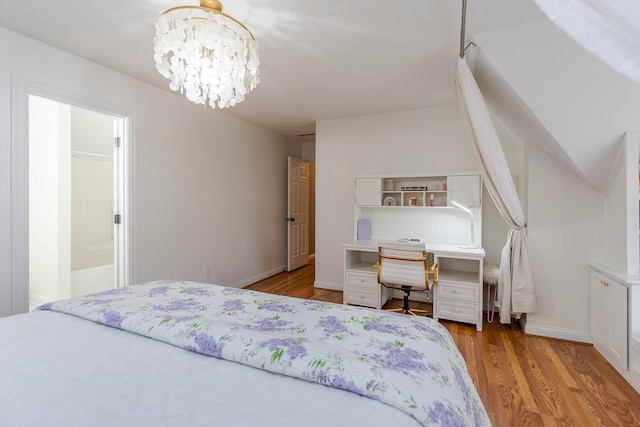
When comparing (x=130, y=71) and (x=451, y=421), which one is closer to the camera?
(x=451, y=421)

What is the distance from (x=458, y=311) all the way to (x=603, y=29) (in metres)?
2.90

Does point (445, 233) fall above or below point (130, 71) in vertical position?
below

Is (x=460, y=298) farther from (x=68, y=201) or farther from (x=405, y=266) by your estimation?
(x=68, y=201)

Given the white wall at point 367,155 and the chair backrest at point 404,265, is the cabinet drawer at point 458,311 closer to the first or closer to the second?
the chair backrest at point 404,265

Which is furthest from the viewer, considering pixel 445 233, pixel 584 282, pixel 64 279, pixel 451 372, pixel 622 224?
pixel 445 233

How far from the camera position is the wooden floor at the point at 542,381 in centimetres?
167

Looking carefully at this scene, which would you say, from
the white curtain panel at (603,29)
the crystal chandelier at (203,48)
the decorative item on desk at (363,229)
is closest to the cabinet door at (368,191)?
the decorative item on desk at (363,229)

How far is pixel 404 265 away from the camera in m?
2.78

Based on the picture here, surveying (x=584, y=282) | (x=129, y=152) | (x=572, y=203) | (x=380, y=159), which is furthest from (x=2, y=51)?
(x=584, y=282)

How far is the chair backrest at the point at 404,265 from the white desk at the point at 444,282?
1.27 ft

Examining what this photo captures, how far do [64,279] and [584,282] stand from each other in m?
5.27

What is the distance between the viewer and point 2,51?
79.4 inches

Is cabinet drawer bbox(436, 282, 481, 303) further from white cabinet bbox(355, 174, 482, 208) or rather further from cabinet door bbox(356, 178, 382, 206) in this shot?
cabinet door bbox(356, 178, 382, 206)

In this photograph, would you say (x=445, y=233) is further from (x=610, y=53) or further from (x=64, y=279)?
(x=64, y=279)
